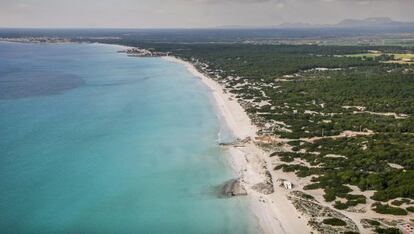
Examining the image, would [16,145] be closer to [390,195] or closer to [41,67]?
[390,195]

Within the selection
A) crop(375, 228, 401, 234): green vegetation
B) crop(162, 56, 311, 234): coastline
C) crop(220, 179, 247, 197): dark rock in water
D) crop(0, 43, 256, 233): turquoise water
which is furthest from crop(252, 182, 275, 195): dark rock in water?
crop(375, 228, 401, 234): green vegetation

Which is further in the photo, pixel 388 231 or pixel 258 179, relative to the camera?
pixel 258 179

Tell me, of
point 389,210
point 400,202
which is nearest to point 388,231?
point 389,210

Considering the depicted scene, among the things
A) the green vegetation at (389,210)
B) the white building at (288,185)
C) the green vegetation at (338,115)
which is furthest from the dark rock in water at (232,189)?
the green vegetation at (389,210)

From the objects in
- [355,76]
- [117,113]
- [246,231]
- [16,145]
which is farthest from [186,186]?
[355,76]

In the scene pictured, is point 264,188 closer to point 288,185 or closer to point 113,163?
point 288,185

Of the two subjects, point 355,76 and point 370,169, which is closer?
point 370,169

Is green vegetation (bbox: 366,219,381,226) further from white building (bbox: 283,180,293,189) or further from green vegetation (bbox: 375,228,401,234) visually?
white building (bbox: 283,180,293,189)
